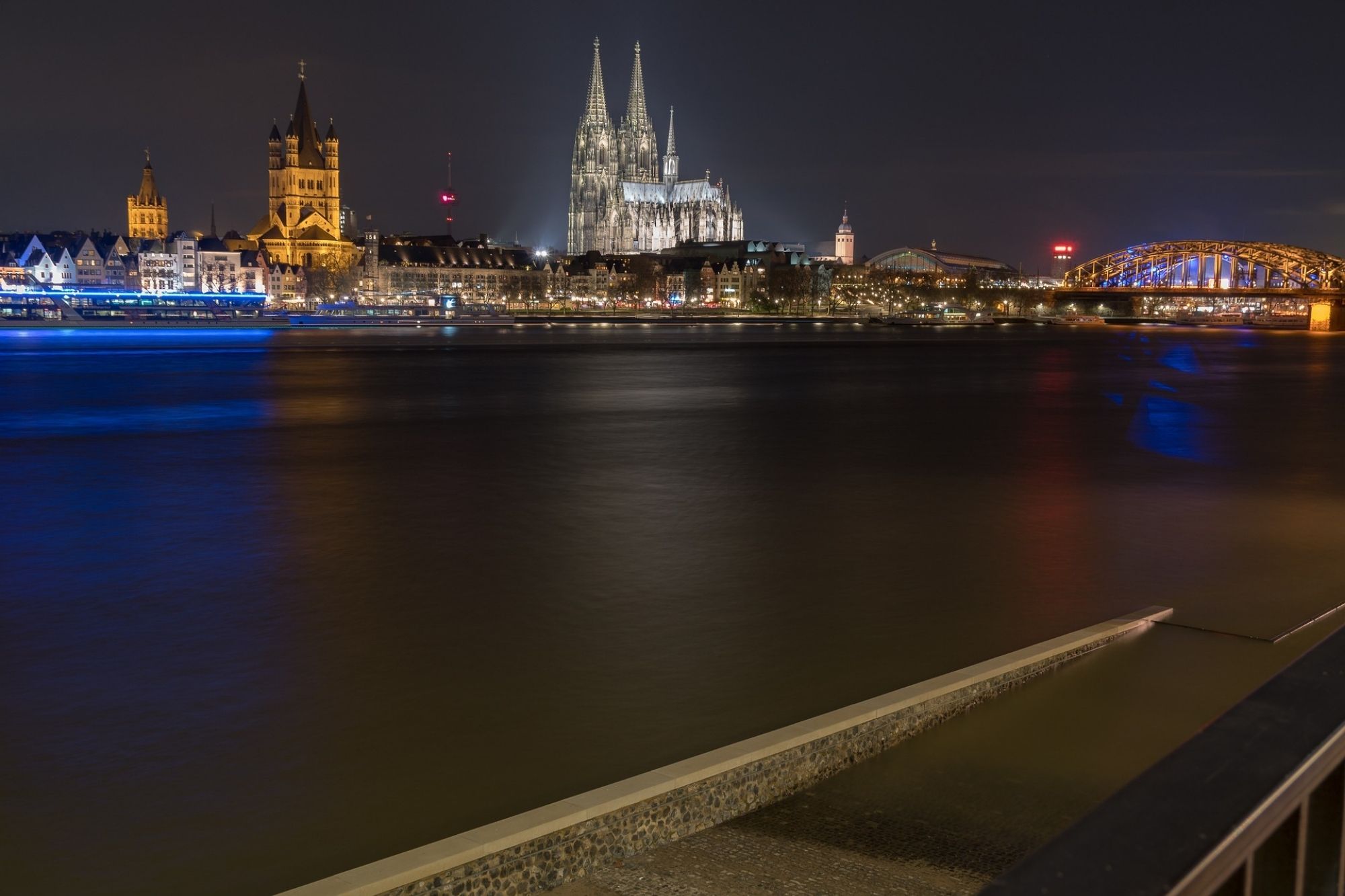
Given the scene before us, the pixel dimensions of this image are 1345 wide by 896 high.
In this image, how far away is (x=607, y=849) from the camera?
214 inches

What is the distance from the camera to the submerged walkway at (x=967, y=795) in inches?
208

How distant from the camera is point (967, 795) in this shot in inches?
247

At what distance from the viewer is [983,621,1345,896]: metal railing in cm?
141

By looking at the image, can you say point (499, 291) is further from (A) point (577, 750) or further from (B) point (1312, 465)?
(A) point (577, 750)

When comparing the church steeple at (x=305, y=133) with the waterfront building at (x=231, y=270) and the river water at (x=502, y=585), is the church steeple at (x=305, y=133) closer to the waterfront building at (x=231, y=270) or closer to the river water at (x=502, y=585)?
the waterfront building at (x=231, y=270)

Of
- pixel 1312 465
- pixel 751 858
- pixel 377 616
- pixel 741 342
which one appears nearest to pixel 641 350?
pixel 741 342

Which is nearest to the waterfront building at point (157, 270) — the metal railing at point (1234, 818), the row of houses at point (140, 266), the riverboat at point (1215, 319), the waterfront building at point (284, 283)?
the row of houses at point (140, 266)

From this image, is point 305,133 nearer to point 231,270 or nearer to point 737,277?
point 231,270

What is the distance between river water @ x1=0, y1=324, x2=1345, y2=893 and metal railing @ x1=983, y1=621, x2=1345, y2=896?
15.4ft

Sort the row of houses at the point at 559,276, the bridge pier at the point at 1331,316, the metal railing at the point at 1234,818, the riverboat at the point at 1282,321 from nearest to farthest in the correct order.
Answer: the metal railing at the point at 1234,818 < the bridge pier at the point at 1331,316 < the riverboat at the point at 1282,321 < the row of houses at the point at 559,276

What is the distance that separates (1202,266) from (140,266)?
139298 mm

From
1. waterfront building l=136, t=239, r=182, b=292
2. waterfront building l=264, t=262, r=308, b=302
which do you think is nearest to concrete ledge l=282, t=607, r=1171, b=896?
waterfront building l=264, t=262, r=308, b=302

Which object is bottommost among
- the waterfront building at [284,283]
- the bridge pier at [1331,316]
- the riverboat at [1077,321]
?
the riverboat at [1077,321]

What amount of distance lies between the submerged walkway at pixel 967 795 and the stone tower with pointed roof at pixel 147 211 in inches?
Answer: 6677
